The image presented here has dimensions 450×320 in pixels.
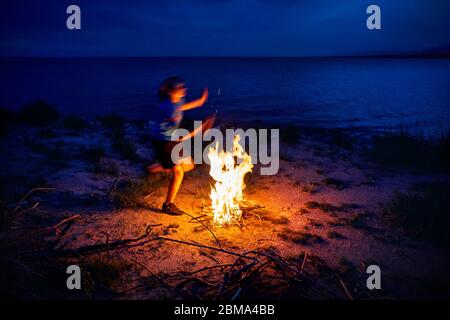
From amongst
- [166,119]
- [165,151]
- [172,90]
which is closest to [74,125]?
[165,151]

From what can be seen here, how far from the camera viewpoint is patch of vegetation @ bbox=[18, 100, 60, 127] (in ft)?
45.3

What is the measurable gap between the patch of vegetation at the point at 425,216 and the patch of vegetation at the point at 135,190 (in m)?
4.68

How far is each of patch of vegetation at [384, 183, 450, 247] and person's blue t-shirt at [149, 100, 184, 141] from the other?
4178mm

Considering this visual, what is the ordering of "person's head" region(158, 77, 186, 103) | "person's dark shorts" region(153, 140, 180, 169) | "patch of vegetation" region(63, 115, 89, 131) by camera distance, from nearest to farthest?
"person's head" region(158, 77, 186, 103) → "person's dark shorts" region(153, 140, 180, 169) → "patch of vegetation" region(63, 115, 89, 131)

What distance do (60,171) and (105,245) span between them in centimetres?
415

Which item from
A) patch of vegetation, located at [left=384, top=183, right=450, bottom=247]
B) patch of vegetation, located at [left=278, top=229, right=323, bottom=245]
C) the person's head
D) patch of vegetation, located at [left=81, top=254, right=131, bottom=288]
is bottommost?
patch of vegetation, located at [left=81, top=254, right=131, bottom=288]

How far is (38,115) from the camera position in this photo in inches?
556

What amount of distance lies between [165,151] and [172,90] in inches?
41.9

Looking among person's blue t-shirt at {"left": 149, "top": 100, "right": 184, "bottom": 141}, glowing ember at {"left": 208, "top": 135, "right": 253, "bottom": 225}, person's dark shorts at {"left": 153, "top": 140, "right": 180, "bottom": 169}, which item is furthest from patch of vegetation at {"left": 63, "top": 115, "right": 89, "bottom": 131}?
glowing ember at {"left": 208, "top": 135, "right": 253, "bottom": 225}

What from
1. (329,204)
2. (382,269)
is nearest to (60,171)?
(329,204)

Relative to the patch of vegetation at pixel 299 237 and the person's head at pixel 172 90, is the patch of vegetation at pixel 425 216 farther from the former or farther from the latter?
the person's head at pixel 172 90

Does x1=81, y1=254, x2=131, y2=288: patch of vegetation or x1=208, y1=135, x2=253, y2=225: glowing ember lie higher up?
x1=208, y1=135, x2=253, y2=225: glowing ember

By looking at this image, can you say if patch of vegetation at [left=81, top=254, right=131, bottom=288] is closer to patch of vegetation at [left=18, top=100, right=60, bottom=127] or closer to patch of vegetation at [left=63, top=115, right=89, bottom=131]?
patch of vegetation at [left=63, top=115, right=89, bottom=131]

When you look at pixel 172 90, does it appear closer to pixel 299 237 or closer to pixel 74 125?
pixel 299 237
